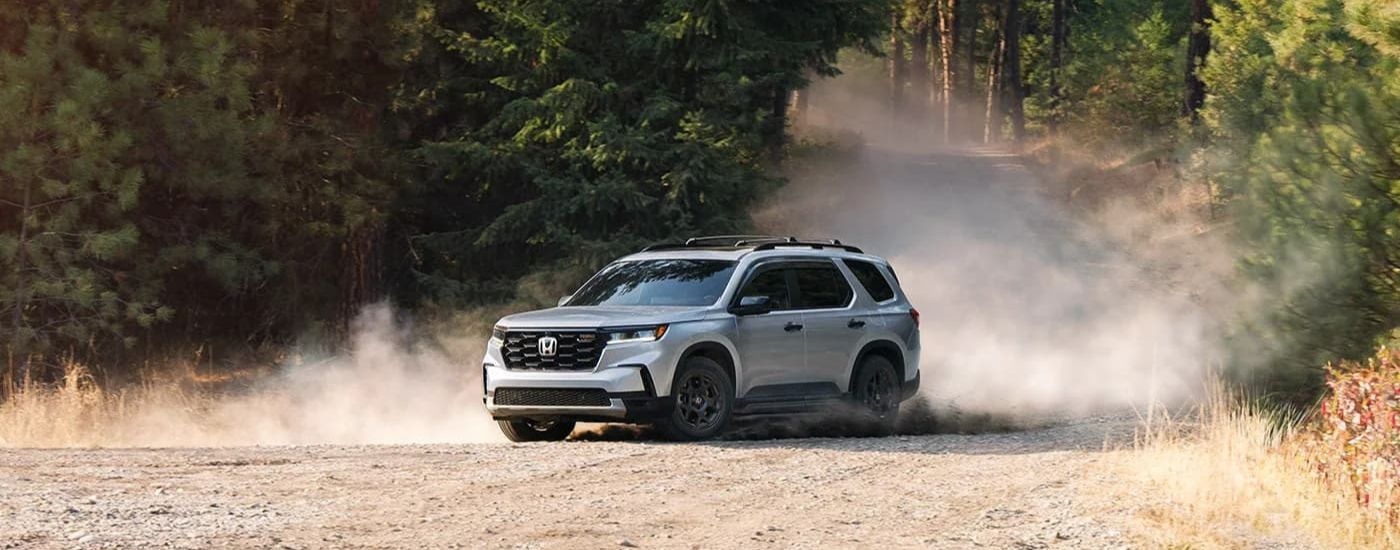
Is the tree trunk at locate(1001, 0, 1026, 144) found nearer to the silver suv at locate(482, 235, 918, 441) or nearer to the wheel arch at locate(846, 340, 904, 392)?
the wheel arch at locate(846, 340, 904, 392)

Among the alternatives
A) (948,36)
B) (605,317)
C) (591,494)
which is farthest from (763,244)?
(948,36)

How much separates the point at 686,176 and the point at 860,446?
11.2m

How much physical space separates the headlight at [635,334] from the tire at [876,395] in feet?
9.14

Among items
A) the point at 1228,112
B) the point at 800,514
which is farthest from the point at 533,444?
the point at 1228,112

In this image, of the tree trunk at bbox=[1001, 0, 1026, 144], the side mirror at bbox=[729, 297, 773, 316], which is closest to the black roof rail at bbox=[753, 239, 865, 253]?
the side mirror at bbox=[729, 297, 773, 316]

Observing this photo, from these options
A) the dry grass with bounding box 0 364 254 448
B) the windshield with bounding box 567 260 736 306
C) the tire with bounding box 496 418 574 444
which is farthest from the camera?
the dry grass with bounding box 0 364 254 448

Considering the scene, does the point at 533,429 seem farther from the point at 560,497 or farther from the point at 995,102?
the point at 995,102

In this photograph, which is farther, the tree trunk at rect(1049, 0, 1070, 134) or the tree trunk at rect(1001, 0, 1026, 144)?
the tree trunk at rect(1001, 0, 1026, 144)

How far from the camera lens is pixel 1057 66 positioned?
64.9 metres

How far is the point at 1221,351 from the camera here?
59.6ft

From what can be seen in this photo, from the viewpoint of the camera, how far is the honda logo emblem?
1530 centimetres

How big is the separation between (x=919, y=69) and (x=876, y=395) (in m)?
66.9

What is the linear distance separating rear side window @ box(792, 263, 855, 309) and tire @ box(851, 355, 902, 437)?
2.22ft

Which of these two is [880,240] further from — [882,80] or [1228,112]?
[882,80]
